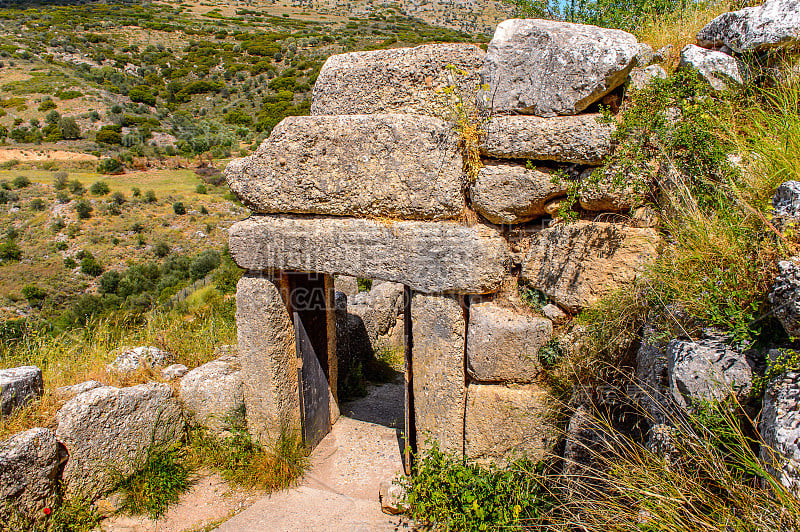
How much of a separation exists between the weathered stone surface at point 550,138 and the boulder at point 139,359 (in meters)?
3.87

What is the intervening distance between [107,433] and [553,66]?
434 cm

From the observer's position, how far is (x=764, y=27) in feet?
9.64

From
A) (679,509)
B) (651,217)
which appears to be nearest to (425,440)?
(679,509)

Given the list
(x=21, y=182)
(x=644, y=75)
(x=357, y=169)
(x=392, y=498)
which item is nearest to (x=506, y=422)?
(x=392, y=498)

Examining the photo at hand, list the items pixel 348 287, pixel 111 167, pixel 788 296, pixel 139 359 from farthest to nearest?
pixel 111 167
pixel 348 287
pixel 139 359
pixel 788 296

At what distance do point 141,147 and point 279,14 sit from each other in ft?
81.4

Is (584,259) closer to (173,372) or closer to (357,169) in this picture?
(357,169)

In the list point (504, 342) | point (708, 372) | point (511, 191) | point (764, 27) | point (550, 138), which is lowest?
point (504, 342)

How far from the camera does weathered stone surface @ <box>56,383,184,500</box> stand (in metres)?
3.65

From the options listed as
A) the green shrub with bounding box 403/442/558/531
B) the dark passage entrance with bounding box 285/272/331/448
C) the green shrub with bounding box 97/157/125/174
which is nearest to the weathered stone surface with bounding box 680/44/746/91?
the green shrub with bounding box 403/442/558/531

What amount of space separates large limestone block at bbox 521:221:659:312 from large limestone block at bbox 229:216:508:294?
0.90 feet

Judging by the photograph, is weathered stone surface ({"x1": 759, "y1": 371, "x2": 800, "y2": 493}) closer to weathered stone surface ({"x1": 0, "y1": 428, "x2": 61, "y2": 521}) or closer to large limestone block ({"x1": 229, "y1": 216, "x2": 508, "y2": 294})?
large limestone block ({"x1": 229, "y1": 216, "x2": 508, "y2": 294})

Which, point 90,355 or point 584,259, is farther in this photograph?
point 90,355

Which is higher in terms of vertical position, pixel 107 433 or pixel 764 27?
pixel 764 27
